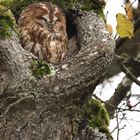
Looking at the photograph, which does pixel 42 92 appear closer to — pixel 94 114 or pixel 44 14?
pixel 94 114

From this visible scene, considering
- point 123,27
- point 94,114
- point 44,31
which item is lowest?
point 94,114

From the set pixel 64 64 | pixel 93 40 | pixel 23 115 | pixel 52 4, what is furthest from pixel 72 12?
pixel 23 115

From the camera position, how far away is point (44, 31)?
4.25 m

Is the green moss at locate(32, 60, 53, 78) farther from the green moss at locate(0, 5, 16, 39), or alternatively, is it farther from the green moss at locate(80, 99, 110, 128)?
the green moss at locate(80, 99, 110, 128)

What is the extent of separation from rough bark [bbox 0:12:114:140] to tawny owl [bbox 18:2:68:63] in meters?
0.43

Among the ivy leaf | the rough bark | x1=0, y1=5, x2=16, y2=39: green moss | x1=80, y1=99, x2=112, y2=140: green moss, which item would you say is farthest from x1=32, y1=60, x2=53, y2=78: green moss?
the ivy leaf

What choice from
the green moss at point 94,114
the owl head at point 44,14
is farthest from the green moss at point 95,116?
the owl head at point 44,14

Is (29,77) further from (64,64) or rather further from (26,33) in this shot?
(26,33)

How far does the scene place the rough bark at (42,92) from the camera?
345cm

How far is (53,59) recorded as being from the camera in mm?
4117

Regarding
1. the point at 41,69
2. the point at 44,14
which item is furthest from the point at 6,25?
the point at 44,14

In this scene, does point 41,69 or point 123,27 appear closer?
point 41,69

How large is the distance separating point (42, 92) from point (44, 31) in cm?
92

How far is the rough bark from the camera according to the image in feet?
11.3
